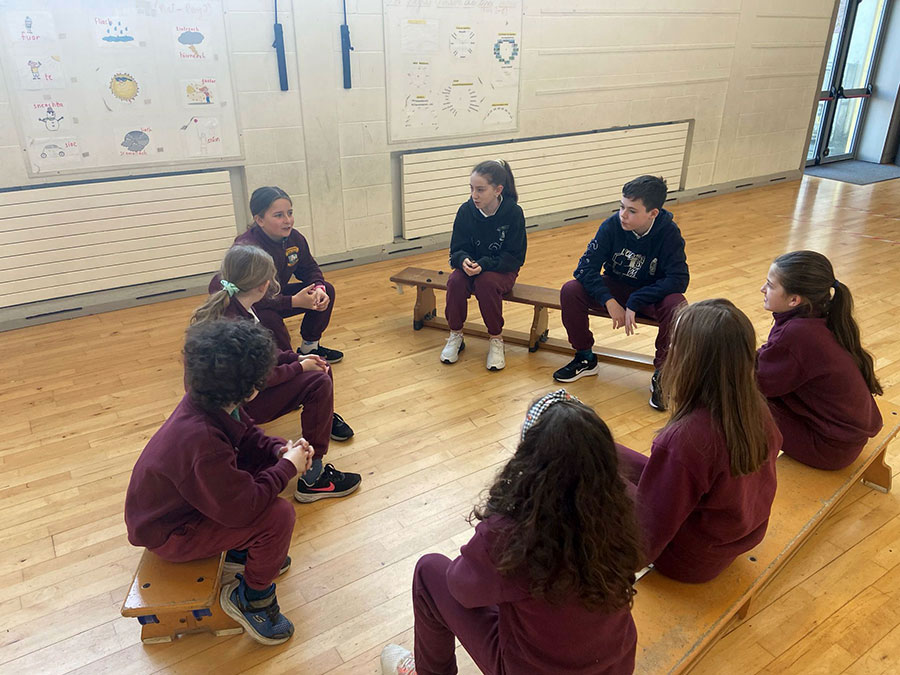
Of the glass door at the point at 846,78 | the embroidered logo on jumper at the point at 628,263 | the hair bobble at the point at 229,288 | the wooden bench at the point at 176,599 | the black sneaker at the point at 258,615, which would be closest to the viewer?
the wooden bench at the point at 176,599

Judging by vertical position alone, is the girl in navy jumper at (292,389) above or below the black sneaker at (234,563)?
above

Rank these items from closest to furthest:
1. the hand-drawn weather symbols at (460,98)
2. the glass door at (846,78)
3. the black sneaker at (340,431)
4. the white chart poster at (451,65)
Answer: the black sneaker at (340,431) < the white chart poster at (451,65) < the hand-drawn weather symbols at (460,98) < the glass door at (846,78)

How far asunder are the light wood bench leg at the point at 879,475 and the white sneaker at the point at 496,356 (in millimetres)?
1522

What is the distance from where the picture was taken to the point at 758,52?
604 cm

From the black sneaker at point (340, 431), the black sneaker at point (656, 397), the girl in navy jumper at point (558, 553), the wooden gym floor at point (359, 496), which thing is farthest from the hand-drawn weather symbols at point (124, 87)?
A: the girl in navy jumper at point (558, 553)

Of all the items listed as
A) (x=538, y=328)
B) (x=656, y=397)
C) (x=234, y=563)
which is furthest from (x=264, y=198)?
(x=656, y=397)

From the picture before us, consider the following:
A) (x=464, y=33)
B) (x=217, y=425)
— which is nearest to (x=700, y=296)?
(x=464, y=33)

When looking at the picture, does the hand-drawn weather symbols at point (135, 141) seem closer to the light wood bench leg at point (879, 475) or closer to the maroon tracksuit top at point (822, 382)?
the maroon tracksuit top at point (822, 382)

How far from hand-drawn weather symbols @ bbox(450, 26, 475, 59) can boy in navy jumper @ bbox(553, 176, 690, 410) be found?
2130 millimetres

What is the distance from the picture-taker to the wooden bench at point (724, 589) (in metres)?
1.37

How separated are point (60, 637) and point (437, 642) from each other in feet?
3.44

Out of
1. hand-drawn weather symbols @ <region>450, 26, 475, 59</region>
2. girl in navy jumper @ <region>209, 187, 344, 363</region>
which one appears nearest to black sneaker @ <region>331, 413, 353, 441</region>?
girl in navy jumper @ <region>209, 187, 344, 363</region>

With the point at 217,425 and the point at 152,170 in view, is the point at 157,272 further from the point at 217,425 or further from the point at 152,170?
the point at 217,425

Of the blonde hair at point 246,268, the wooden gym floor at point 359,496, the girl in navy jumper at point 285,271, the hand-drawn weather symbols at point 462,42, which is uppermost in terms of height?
the hand-drawn weather symbols at point 462,42
